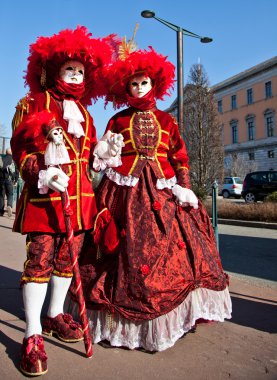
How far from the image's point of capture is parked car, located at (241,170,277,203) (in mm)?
17766

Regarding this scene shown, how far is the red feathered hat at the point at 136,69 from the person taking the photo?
9.72 feet

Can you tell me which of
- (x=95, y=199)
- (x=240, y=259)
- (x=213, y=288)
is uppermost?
(x=95, y=199)

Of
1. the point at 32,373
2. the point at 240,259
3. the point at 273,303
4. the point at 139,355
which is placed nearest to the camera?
the point at 32,373

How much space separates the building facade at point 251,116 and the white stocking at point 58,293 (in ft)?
130

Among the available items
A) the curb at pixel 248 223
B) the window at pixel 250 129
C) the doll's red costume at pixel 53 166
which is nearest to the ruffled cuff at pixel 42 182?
the doll's red costume at pixel 53 166

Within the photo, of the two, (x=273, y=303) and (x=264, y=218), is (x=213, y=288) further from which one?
(x=264, y=218)

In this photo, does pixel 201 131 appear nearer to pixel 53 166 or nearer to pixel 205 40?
pixel 205 40

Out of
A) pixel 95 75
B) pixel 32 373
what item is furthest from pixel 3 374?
pixel 95 75

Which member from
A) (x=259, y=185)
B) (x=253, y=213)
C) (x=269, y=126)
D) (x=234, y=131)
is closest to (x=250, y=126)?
(x=234, y=131)

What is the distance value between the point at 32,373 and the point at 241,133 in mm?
48357

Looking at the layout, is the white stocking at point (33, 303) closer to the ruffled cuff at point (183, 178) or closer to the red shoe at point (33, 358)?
the red shoe at point (33, 358)

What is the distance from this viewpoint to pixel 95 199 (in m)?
2.84

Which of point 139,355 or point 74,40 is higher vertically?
point 74,40

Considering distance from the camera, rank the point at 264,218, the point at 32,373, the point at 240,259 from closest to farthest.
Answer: the point at 32,373
the point at 240,259
the point at 264,218
